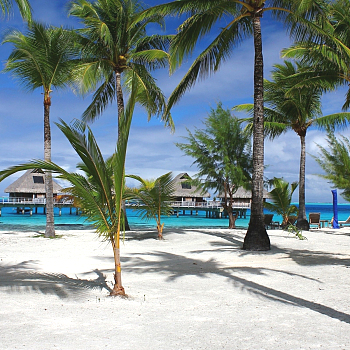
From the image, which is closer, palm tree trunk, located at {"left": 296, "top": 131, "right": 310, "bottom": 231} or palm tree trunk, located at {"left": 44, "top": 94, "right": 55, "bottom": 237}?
palm tree trunk, located at {"left": 44, "top": 94, "right": 55, "bottom": 237}

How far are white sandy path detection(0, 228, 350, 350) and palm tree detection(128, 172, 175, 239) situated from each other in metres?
3.72

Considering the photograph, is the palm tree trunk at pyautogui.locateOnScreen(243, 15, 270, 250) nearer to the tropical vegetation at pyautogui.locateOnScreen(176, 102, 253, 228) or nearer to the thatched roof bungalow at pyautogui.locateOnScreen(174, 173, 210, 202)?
the tropical vegetation at pyautogui.locateOnScreen(176, 102, 253, 228)

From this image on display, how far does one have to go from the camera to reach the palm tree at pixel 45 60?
1212 cm

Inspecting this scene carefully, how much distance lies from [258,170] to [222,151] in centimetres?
862

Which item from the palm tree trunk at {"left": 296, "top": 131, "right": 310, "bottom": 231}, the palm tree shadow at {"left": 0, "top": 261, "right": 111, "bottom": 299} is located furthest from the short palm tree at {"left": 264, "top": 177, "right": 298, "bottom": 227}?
the palm tree shadow at {"left": 0, "top": 261, "right": 111, "bottom": 299}

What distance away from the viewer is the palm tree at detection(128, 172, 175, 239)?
12.4 m

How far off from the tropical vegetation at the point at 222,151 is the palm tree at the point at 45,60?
7.20 metres

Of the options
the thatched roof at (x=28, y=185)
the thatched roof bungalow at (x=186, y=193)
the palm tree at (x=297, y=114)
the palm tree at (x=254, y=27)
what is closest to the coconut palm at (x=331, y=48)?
the palm tree at (x=254, y=27)

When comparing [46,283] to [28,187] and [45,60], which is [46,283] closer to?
[45,60]

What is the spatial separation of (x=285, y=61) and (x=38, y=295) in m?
15.8

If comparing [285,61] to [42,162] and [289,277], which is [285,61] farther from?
[42,162]

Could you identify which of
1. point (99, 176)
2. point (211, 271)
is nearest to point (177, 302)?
point (99, 176)

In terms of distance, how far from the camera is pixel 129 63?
50.7 feet

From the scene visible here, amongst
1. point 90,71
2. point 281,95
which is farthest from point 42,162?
point 281,95
